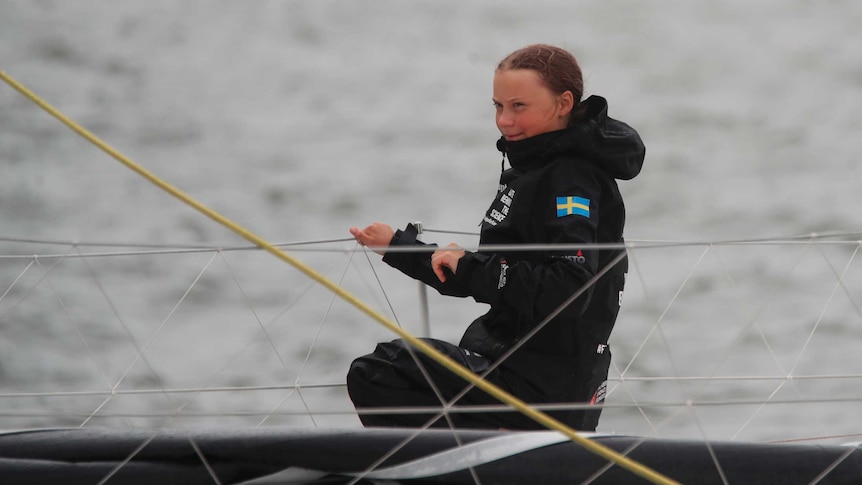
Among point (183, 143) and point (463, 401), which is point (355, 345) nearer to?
point (183, 143)

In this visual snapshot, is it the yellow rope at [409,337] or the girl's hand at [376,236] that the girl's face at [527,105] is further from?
the yellow rope at [409,337]

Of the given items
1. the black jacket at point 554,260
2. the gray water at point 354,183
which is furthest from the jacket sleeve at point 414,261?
the gray water at point 354,183

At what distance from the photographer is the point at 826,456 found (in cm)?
98

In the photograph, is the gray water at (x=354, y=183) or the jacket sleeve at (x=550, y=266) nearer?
the jacket sleeve at (x=550, y=266)

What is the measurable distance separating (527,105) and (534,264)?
137 mm

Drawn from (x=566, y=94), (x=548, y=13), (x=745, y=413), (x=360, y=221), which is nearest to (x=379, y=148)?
(x=360, y=221)

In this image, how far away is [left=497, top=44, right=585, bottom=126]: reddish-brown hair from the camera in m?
1.06

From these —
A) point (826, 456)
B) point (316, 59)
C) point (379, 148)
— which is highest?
point (316, 59)

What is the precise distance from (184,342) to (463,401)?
128cm

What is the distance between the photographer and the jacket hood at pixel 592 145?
104 cm

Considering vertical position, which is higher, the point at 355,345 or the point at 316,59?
the point at 316,59

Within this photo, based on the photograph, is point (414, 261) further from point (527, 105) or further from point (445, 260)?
point (527, 105)

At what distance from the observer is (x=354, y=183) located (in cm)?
261

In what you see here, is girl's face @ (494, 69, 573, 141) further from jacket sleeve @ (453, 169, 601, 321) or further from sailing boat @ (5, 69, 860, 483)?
sailing boat @ (5, 69, 860, 483)
